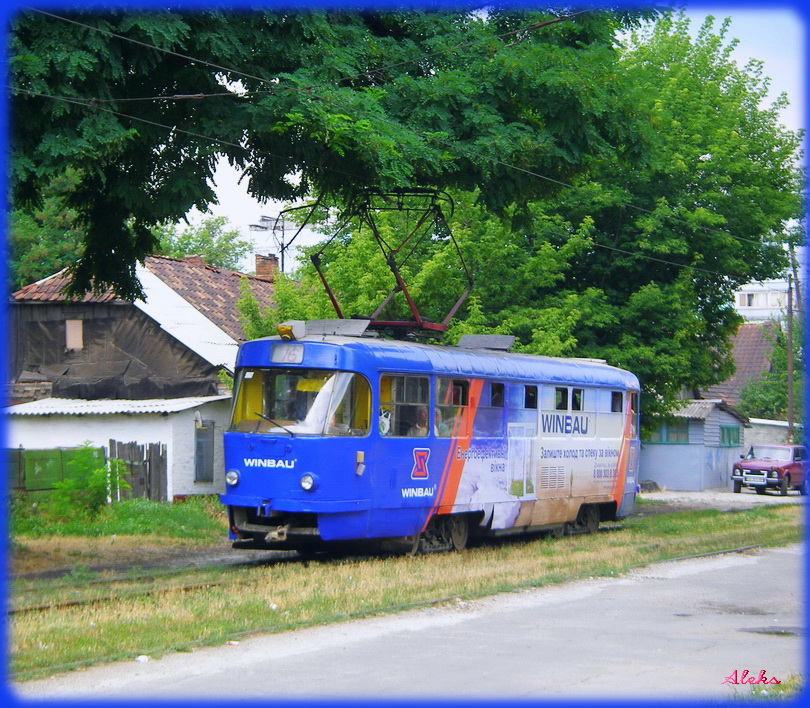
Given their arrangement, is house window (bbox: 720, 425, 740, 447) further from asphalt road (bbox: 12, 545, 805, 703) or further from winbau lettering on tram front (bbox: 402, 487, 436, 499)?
asphalt road (bbox: 12, 545, 805, 703)

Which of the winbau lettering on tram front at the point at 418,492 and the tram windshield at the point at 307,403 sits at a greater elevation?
the tram windshield at the point at 307,403

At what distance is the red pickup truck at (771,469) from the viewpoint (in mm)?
40750

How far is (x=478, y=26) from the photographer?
16531mm

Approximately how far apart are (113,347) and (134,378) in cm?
108

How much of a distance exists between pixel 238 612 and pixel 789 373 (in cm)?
4157

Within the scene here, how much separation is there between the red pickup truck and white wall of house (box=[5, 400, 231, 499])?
2133cm

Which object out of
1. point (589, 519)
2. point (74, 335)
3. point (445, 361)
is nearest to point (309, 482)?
point (445, 361)

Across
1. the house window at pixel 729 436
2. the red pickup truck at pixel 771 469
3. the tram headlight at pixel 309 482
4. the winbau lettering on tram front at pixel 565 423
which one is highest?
the winbau lettering on tram front at pixel 565 423

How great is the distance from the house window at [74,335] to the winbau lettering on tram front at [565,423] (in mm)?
14249

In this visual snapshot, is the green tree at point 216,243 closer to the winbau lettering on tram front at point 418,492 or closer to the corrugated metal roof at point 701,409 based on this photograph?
the corrugated metal roof at point 701,409

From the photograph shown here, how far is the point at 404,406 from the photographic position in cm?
1620

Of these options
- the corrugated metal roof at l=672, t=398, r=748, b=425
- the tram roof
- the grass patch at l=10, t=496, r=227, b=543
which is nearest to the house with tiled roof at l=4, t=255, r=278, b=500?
the grass patch at l=10, t=496, r=227, b=543

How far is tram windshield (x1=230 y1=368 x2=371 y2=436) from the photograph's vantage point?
15.2m

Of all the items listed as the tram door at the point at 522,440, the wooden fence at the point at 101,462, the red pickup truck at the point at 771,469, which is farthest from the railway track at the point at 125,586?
the red pickup truck at the point at 771,469
